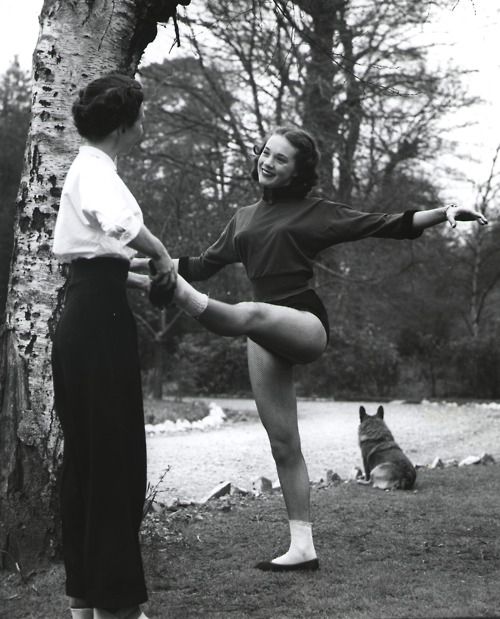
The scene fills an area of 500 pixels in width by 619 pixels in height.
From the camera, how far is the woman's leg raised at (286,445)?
3.61m

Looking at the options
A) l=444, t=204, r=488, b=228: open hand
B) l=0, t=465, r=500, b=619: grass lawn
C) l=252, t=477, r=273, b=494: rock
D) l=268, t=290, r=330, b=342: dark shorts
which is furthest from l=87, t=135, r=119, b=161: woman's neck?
l=252, t=477, r=273, b=494: rock

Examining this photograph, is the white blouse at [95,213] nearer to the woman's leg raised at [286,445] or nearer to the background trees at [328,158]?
the woman's leg raised at [286,445]

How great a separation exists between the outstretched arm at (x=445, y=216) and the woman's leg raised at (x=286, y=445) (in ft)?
2.99

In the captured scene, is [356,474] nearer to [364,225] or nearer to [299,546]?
[299,546]

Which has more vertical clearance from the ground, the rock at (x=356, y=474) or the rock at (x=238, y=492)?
the rock at (x=356, y=474)

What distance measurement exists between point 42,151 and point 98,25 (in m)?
0.74

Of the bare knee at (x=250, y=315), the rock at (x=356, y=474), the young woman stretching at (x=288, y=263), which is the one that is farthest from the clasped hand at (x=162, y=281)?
the rock at (x=356, y=474)

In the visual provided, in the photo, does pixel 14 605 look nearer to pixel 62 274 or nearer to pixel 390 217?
pixel 62 274

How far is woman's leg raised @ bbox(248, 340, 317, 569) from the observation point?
3.61 metres

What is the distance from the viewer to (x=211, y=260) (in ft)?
12.4

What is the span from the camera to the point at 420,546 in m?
4.12

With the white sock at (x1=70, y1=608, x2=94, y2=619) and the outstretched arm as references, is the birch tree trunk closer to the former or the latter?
the white sock at (x1=70, y1=608, x2=94, y2=619)

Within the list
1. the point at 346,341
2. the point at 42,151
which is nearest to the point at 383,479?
the point at 42,151

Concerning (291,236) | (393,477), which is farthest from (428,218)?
(393,477)
